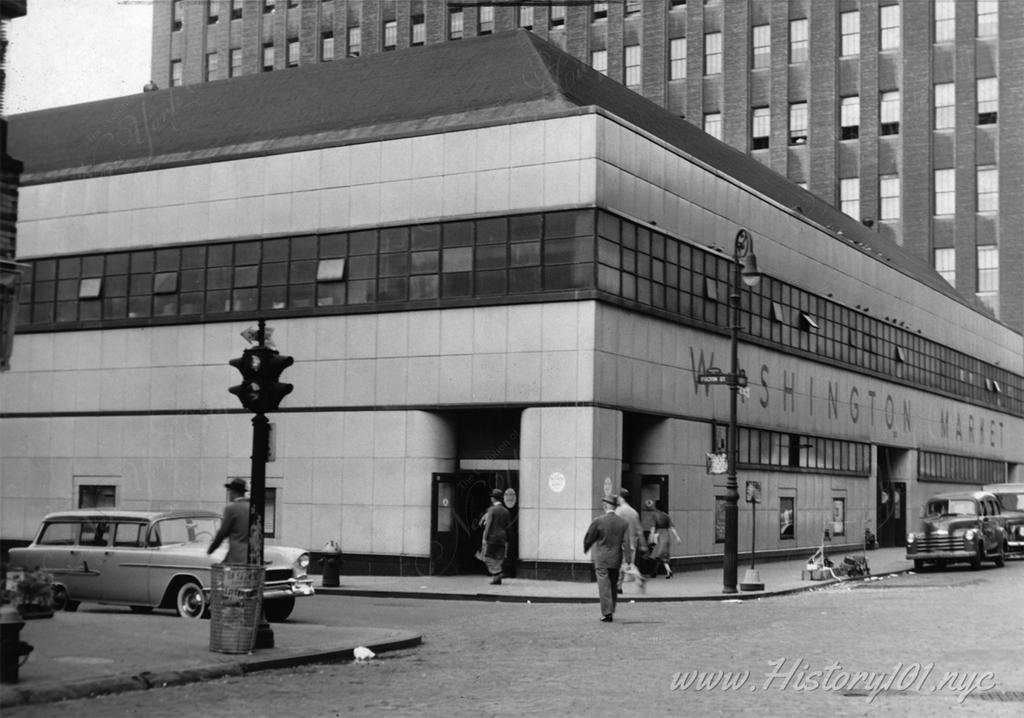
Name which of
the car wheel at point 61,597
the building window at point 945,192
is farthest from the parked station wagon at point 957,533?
the building window at point 945,192

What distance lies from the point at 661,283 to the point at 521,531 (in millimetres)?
7224

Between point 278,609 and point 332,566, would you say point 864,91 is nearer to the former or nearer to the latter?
point 332,566

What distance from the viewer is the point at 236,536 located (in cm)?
1652

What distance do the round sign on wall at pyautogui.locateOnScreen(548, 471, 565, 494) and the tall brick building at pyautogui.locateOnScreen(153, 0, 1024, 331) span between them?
41.7 metres

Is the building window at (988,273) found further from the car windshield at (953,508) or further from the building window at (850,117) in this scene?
the car windshield at (953,508)

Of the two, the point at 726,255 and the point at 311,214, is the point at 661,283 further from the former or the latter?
the point at 311,214

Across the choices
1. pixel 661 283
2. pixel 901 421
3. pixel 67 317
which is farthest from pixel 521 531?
pixel 901 421

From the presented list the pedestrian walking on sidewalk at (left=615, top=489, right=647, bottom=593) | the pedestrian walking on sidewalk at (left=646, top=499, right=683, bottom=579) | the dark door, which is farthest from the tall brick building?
the pedestrian walking on sidewalk at (left=615, top=489, right=647, bottom=593)

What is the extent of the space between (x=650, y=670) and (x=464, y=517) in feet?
56.5

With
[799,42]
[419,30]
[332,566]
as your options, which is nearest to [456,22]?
[419,30]

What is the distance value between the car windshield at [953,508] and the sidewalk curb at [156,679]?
2364 cm

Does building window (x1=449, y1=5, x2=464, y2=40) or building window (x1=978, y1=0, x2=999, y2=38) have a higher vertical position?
building window (x1=449, y1=5, x2=464, y2=40)

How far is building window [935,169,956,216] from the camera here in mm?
68812

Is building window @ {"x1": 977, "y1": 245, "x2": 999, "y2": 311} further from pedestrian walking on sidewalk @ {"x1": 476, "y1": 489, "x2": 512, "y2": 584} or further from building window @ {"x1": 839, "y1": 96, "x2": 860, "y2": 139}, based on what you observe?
pedestrian walking on sidewalk @ {"x1": 476, "y1": 489, "x2": 512, "y2": 584}
